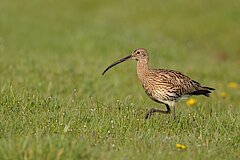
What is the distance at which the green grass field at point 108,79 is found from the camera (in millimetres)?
6176

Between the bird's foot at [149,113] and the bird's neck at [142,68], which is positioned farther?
the bird's neck at [142,68]

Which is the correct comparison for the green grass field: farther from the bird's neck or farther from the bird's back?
the bird's neck

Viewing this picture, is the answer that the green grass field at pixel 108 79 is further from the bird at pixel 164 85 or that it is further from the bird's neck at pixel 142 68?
the bird's neck at pixel 142 68

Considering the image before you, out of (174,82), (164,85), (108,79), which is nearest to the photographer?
(164,85)

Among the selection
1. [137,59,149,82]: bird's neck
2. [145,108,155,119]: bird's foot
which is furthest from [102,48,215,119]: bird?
[145,108,155,119]: bird's foot

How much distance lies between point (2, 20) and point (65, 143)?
50.5ft

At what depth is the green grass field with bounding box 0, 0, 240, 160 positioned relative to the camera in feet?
20.3

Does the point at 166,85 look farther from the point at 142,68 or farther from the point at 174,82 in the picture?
the point at 142,68

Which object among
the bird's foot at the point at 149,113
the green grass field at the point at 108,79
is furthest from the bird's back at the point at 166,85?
the bird's foot at the point at 149,113

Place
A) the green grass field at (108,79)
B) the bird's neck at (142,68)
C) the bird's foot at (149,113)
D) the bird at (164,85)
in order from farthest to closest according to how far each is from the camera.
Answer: the bird's neck at (142,68), the bird at (164,85), the bird's foot at (149,113), the green grass field at (108,79)

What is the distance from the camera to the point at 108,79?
12492 mm

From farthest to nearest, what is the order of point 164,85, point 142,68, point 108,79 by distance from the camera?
point 108,79
point 142,68
point 164,85

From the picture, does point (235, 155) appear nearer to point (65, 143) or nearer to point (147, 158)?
point (147, 158)

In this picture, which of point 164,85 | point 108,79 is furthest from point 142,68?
point 108,79
